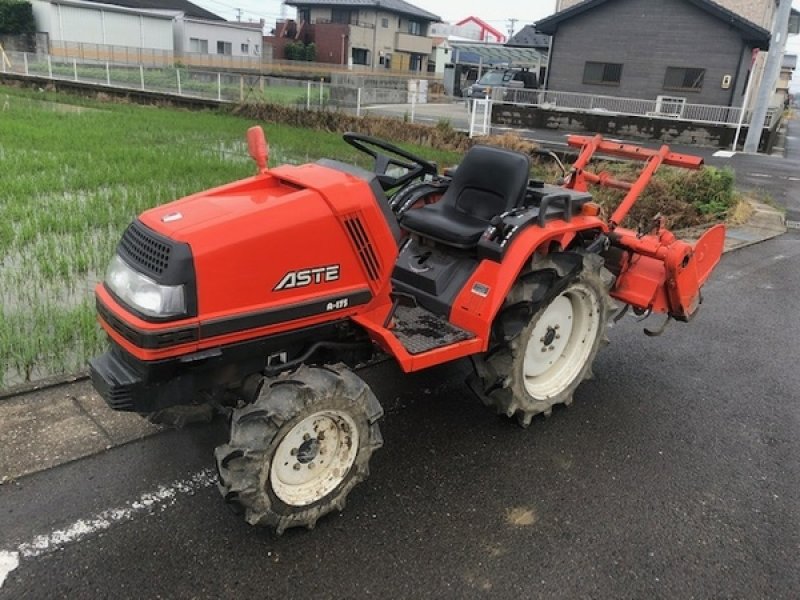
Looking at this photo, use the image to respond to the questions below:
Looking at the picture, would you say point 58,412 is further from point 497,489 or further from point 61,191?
point 61,191

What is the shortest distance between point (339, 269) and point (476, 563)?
1274 millimetres

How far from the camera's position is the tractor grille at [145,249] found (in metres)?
2.21

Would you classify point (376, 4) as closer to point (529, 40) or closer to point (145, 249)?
point (529, 40)

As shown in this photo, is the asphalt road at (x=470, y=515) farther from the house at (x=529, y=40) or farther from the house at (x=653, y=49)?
the house at (x=529, y=40)

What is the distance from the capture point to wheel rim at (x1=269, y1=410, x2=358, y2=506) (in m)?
2.42

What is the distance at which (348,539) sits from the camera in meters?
2.51

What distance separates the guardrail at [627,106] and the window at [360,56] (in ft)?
89.6

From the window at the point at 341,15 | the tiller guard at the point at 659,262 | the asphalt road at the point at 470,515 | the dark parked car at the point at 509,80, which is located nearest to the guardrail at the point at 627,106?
the dark parked car at the point at 509,80

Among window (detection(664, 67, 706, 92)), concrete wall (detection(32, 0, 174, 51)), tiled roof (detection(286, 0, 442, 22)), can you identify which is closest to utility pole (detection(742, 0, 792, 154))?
window (detection(664, 67, 706, 92))

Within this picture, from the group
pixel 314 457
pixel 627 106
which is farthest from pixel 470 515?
pixel 627 106

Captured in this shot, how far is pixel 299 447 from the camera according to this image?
2465 mm

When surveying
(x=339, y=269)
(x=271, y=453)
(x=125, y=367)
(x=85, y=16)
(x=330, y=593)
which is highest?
(x=85, y=16)

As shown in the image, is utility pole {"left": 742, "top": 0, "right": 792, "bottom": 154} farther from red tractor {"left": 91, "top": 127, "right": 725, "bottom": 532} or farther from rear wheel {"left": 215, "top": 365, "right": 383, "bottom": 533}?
rear wheel {"left": 215, "top": 365, "right": 383, "bottom": 533}

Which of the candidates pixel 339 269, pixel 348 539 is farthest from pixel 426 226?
pixel 348 539
